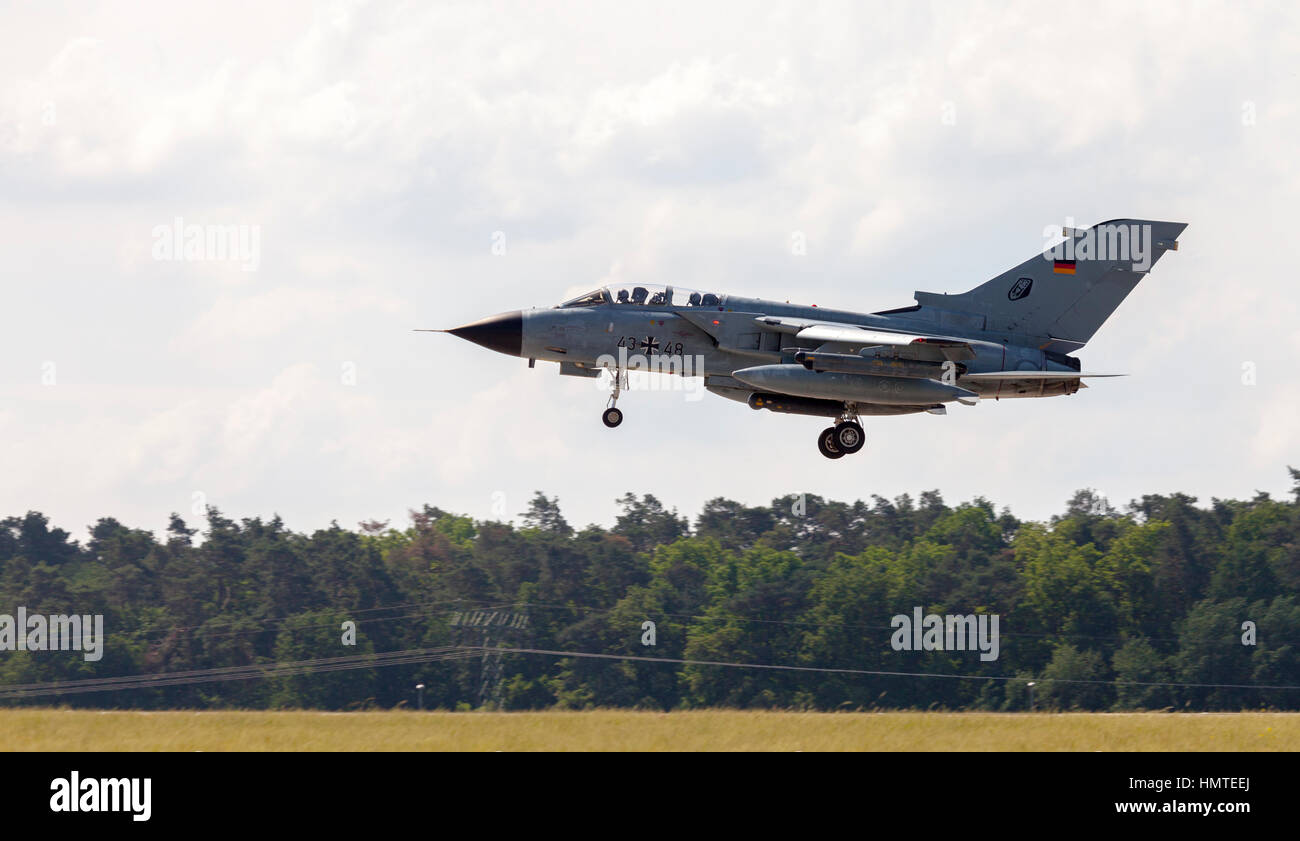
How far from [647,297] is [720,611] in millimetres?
56677

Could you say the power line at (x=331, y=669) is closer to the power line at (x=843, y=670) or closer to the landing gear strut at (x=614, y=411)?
the power line at (x=843, y=670)

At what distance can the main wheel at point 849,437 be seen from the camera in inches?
1277

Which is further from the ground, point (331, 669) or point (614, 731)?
point (614, 731)

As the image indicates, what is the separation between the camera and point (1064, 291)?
3412cm

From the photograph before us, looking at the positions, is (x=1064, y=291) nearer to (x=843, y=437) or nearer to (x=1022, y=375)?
(x=1022, y=375)

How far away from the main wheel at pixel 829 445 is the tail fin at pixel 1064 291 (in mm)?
3747

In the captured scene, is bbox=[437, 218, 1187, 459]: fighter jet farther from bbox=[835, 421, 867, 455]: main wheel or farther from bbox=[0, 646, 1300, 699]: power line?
bbox=[0, 646, 1300, 699]: power line

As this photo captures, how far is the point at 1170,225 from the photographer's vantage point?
33.8 m

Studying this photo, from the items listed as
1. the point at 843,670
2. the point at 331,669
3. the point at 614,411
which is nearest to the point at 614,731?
the point at 614,411

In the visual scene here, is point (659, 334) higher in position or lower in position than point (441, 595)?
higher
